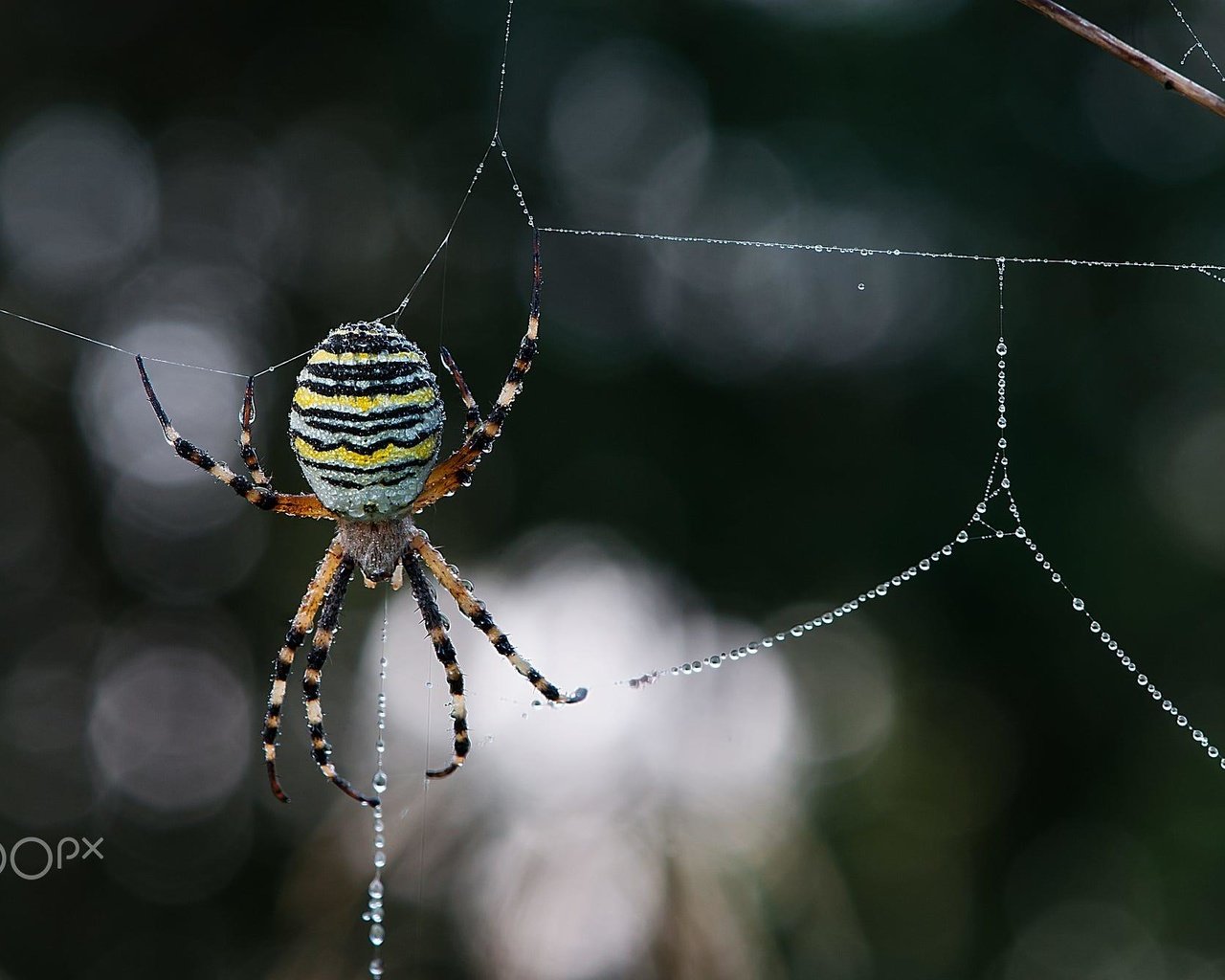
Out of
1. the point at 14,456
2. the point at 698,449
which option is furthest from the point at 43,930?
the point at 698,449

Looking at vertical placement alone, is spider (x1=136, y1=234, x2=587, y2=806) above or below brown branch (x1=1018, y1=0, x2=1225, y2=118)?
below

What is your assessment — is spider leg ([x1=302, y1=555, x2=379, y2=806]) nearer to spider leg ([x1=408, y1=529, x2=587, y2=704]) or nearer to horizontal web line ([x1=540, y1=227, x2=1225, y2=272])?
spider leg ([x1=408, y1=529, x2=587, y2=704])

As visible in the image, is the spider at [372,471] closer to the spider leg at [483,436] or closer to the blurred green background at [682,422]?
the spider leg at [483,436]

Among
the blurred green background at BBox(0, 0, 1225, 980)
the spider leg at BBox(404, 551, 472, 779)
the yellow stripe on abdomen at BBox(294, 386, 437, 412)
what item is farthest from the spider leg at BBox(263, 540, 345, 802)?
the blurred green background at BBox(0, 0, 1225, 980)

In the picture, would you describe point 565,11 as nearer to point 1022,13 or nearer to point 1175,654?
point 1022,13

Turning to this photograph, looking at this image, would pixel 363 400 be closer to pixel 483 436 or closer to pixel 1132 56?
pixel 483 436

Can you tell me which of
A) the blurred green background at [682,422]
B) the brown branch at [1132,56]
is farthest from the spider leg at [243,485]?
the blurred green background at [682,422]

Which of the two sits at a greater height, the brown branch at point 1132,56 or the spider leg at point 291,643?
the brown branch at point 1132,56
